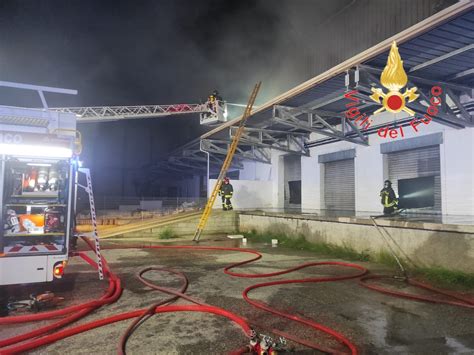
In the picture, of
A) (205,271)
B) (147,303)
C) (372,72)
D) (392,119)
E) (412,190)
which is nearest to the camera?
(147,303)

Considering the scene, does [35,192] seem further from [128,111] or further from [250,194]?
[128,111]

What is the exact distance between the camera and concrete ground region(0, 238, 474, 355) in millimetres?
3014

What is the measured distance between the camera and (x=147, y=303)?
13.9ft

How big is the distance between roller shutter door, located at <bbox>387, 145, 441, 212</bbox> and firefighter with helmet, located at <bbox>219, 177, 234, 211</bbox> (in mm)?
5848

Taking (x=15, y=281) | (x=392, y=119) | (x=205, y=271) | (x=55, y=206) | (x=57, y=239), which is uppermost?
(x=392, y=119)

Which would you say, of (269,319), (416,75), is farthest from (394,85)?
(269,319)

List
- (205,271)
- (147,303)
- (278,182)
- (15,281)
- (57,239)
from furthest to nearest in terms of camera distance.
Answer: (278,182) < (205,271) < (57,239) < (147,303) < (15,281)

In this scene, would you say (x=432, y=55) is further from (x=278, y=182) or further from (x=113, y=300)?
(x=278, y=182)

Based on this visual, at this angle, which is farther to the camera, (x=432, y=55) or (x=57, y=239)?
(x=432, y=55)

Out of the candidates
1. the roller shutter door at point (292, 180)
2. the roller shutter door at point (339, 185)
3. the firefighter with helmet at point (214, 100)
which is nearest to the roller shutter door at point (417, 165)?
the roller shutter door at point (339, 185)

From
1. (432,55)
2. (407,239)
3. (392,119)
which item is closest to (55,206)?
(407,239)

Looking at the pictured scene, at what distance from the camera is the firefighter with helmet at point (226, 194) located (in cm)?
1284

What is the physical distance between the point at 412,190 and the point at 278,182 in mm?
7358

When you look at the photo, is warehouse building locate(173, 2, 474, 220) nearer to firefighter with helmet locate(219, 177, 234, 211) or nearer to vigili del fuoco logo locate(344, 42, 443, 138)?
vigili del fuoco logo locate(344, 42, 443, 138)
